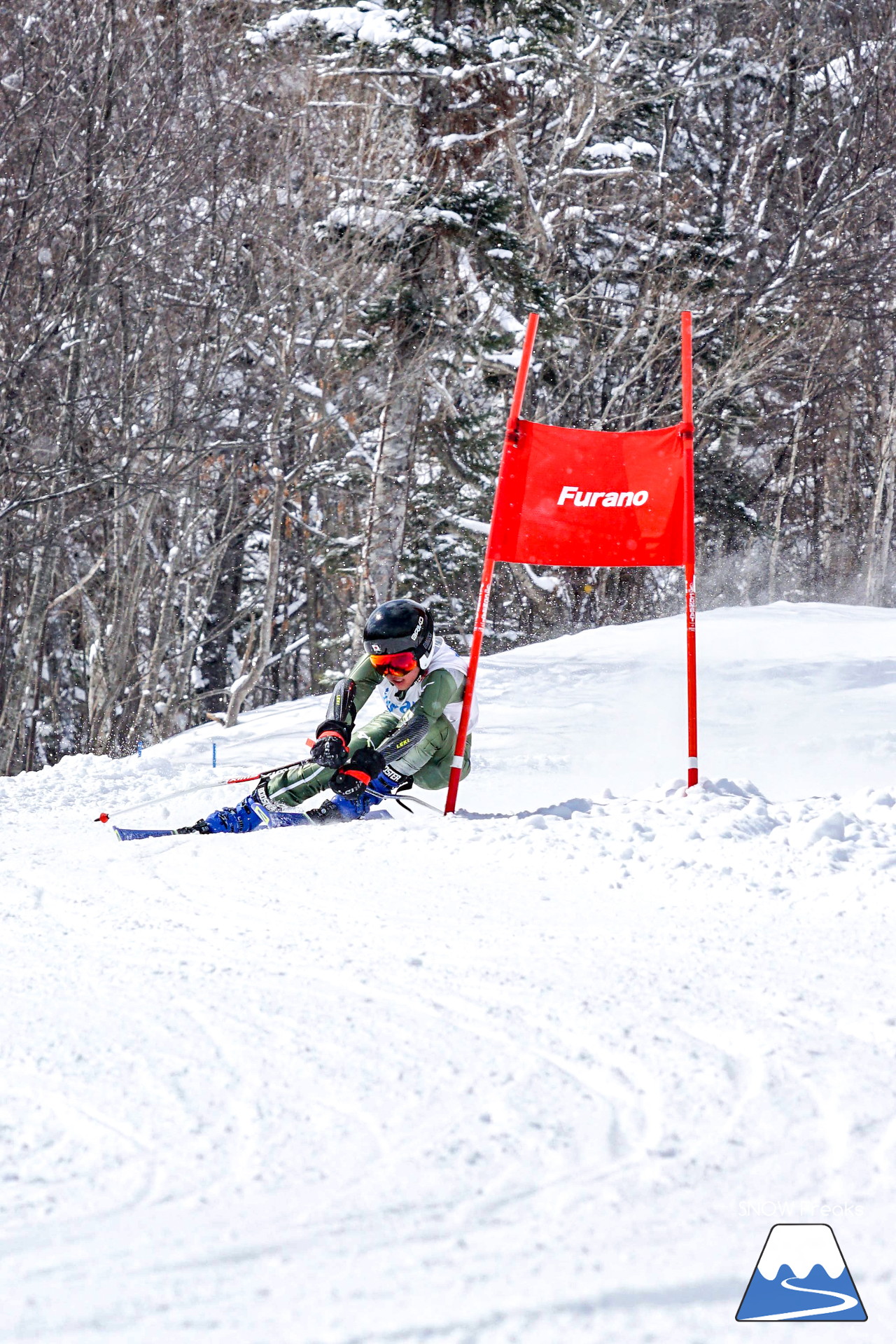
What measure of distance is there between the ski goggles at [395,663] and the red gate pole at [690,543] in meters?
1.54

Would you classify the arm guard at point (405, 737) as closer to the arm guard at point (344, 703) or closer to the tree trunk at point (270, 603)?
the arm guard at point (344, 703)

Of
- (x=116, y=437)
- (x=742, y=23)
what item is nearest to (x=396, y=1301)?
(x=116, y=437)

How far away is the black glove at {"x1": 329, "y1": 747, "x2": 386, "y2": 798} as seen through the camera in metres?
5.86

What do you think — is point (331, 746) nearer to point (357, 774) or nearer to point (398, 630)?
point (357, 774)

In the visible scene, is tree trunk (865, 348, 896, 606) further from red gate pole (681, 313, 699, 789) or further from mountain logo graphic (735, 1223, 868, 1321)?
mountain logo graphic (735, 1223, 868, 1321)

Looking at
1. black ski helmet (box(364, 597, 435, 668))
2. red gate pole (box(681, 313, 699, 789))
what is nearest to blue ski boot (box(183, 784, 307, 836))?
black ski helmet (box(364, 597, 435, 668))

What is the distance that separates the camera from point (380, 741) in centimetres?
647

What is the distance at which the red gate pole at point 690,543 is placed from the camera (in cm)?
588

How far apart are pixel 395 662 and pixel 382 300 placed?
754 cm

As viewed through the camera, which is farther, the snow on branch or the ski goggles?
the snow on branch

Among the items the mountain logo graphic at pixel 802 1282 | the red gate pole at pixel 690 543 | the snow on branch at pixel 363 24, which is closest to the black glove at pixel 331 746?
the red gate pole at pixel 690 543

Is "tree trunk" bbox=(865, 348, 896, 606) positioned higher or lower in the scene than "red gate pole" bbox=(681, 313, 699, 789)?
higher

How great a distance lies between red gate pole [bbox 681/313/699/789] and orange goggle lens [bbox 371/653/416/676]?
1.54 m

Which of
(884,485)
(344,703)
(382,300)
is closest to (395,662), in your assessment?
(344,703)
